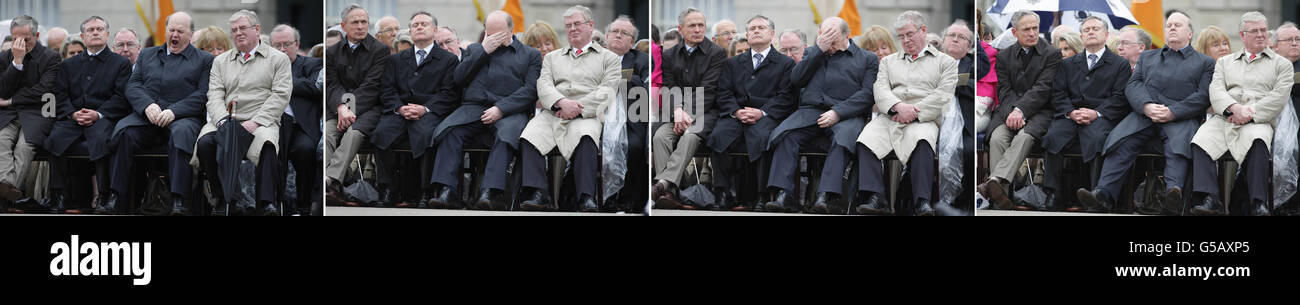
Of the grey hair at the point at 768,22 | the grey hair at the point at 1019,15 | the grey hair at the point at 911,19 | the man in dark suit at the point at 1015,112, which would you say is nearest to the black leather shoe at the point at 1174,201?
the man in dark suit at the point at 1015,112

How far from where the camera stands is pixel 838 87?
861 cm

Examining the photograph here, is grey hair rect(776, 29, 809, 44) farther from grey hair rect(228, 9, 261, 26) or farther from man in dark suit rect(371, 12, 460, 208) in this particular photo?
grey hair rect(228, 9, 261, 26)

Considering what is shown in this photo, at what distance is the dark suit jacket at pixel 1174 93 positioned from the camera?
854 centimetres

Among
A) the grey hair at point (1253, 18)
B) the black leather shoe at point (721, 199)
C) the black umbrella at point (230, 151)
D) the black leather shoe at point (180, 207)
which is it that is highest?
the grey hair at point (1253, 18)

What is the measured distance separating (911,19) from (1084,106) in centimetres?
105

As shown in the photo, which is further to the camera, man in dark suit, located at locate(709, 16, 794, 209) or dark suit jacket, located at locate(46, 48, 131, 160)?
dark suit jacket, located at locate(46, 48, 131, 160)

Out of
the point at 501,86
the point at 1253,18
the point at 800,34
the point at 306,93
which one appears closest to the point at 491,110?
the point at 501,86

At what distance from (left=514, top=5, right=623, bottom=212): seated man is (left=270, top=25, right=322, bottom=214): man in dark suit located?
45.3 inches

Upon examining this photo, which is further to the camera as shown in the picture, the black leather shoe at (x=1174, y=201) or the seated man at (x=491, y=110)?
the seated man at (x=491, y=110)

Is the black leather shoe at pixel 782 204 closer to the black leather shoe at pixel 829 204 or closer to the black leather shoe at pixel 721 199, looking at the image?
the black leather shoe at pixel 829 204

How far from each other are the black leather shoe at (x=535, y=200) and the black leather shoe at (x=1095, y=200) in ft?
9.28

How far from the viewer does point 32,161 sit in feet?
29.3

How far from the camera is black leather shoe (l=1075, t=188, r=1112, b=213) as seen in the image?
859 cm

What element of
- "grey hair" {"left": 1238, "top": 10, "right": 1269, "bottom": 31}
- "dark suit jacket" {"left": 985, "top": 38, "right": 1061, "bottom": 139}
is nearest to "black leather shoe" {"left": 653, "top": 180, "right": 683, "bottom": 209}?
"dark suit jacket" {"left": 985, "top": 38, "right": 1061, "bottom": 139}
